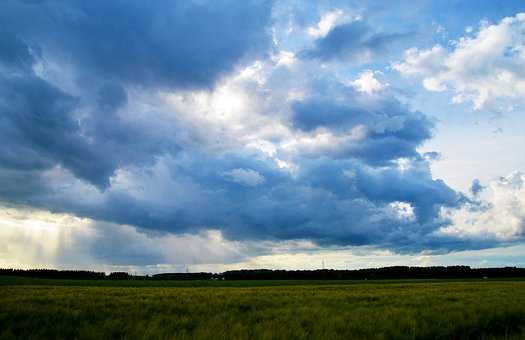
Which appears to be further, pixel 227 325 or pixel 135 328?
pixel 227 325

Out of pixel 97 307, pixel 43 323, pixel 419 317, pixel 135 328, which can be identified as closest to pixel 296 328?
pixel 135 328

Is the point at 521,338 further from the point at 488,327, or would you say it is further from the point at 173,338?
the point at 173,338

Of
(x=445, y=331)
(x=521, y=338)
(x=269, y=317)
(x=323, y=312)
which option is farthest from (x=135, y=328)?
(x=521, y=338)

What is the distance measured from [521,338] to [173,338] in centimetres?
769

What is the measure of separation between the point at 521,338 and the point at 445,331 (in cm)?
188

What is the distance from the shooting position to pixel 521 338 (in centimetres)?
1034

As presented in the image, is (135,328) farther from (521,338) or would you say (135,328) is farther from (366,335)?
(521,338)

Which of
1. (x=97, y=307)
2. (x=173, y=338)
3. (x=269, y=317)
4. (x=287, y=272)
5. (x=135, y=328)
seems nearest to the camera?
(x=173, y=338)

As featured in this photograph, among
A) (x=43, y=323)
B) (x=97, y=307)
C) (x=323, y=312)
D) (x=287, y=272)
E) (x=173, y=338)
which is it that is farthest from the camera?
(x=287, y=272)

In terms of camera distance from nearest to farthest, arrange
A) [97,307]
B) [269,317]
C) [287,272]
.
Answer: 1. [269,317]
2. [97,307]
3. [287,272]

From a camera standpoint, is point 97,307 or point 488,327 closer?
point 488,327

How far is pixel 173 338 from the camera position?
857cm

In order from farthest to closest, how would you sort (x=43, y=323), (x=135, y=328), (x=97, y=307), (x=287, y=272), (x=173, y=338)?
(x=287, y=272) < (x=97, y=307) < (x=43, y=323) < (x=135, y=328) < (x=173, y=338)

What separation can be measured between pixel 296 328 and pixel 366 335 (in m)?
1.60
